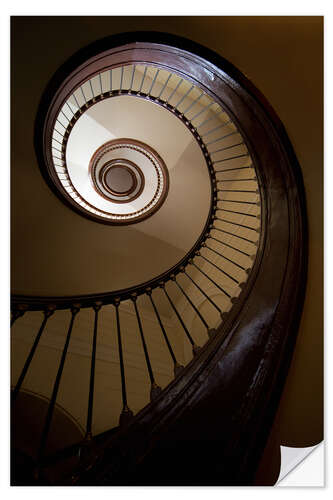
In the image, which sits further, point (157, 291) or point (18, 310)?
point (157, 291)

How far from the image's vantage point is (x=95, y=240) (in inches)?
197

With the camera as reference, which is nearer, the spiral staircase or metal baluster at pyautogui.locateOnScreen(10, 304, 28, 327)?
the spiral staircase

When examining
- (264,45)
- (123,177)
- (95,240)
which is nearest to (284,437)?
(264,45)

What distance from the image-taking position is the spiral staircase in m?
1.50

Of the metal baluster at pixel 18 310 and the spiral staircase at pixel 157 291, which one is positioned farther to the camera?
the metal baluster at pixel 18 310

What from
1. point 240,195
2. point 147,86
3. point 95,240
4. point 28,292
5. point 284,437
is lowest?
point 284,437

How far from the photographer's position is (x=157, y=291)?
6504 millimetres

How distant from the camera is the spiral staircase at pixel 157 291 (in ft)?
4.92

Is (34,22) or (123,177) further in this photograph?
(123,177)

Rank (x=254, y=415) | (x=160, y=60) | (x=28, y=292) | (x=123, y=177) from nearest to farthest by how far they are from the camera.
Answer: (x=254, y=415) < (x=160, y=60) < (x=28, y=292) < (x=123, y=177)
